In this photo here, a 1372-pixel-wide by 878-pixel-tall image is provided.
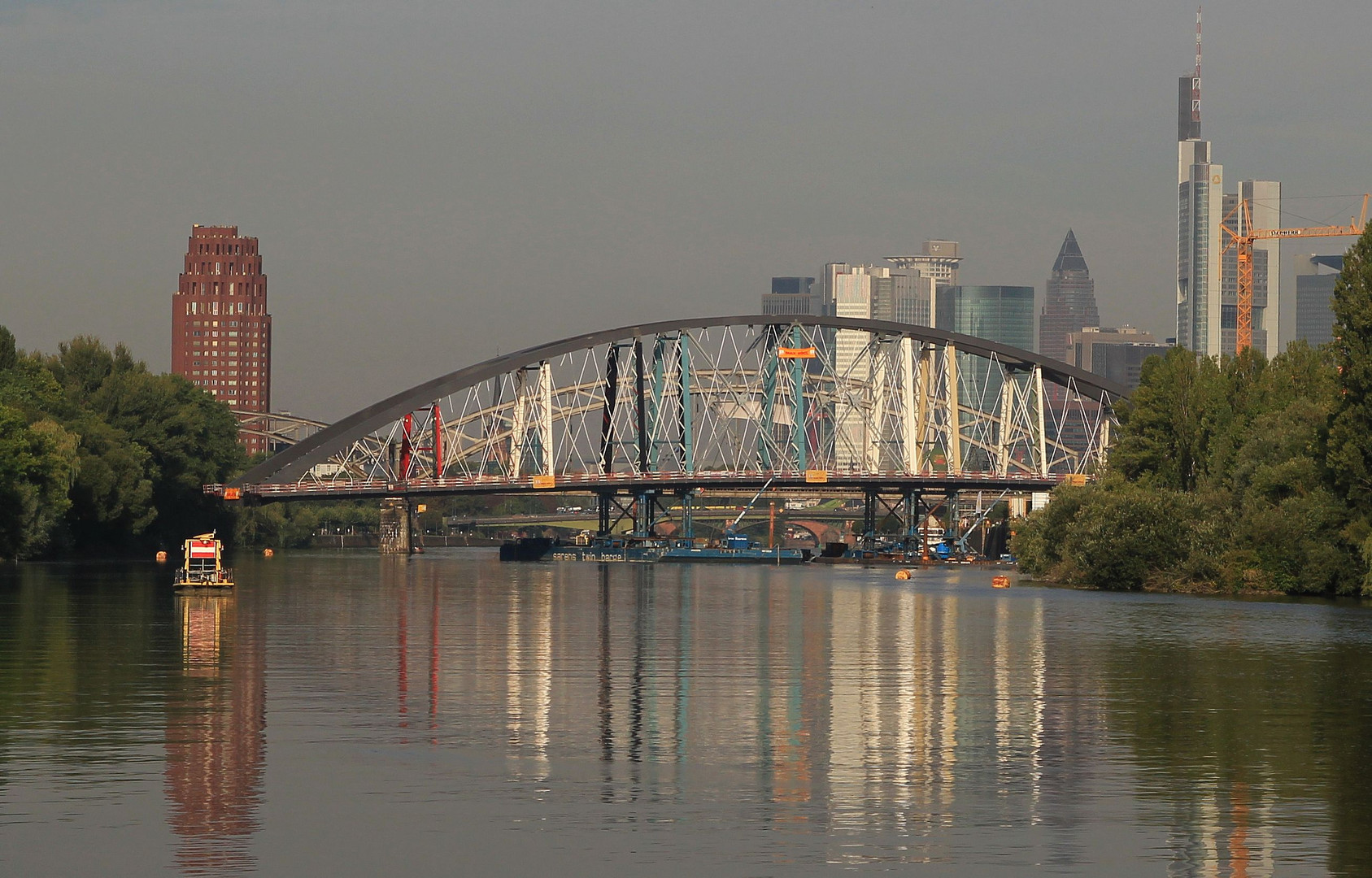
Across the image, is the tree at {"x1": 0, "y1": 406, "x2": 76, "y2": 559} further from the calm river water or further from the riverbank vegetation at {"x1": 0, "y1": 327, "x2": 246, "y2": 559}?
the calm river water

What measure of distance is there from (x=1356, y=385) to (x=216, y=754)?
64.8 metres

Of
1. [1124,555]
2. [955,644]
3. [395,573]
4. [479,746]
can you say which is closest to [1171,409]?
[1124,555]

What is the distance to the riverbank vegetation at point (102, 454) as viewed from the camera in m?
128

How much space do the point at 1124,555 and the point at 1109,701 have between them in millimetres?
67577

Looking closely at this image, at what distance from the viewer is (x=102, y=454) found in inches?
5955

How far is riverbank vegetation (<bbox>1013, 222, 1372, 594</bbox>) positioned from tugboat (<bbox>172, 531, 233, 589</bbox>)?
151 feet

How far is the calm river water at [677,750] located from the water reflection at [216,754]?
9 cm

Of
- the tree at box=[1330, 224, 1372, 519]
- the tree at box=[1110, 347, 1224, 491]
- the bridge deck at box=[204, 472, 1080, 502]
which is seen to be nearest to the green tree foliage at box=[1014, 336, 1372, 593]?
the tree at box=[1110, 347, 1224, 491]

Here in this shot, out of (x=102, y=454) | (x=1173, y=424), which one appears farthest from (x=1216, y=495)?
(x=102, y=454)

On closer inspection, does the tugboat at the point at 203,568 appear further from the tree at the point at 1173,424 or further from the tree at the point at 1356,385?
the tree at the point at 1173,424

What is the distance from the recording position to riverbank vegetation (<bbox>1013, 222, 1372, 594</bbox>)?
84812 mm

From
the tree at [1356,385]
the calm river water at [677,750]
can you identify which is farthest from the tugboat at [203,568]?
the tree at [1356,385]

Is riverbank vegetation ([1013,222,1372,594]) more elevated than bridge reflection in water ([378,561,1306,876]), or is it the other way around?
riverbank vegetation ([1013,222,1372,594])

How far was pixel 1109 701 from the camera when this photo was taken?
39.7 m
